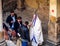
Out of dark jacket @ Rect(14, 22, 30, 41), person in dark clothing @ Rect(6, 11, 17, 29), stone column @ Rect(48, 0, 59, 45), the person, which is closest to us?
stone column @ Rect(48, 0, 59, 45)

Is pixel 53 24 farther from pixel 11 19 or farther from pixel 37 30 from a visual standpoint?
pixel 11 19

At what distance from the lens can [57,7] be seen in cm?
1056

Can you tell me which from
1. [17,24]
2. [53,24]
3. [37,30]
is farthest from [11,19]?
[53,24]

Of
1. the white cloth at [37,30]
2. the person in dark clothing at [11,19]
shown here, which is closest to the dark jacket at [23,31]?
the white cloth at [37,30]

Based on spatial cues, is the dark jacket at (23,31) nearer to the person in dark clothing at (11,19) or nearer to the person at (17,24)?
the person at (17,24)

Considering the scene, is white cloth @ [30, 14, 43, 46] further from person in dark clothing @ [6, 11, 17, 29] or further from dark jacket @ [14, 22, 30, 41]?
person in dark clothing @ [6, 11, 17, 29]

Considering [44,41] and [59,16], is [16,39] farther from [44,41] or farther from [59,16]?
[59,16]

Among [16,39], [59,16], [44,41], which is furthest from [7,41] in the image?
[59,16]

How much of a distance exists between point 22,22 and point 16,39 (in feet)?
2.68

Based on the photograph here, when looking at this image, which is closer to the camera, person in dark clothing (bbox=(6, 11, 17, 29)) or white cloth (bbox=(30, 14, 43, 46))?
white cloth (bbox=(30, 14, 43, 46))

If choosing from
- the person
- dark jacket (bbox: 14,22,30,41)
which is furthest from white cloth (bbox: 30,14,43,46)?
the person

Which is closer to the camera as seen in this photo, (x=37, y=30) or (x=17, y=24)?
(x=37, y=30)

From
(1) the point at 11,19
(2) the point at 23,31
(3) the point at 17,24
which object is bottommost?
(2) the point at 23,31

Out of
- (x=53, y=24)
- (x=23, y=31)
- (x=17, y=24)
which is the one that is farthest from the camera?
(x=17, y=24)
